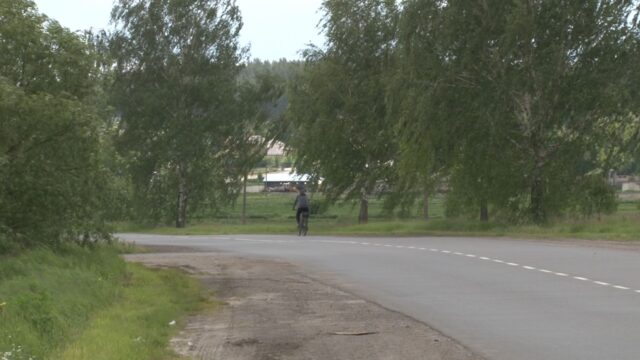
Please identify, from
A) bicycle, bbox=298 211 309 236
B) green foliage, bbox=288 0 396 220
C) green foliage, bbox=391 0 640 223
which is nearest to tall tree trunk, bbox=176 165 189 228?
green foliage, bbox=288 0 396 220

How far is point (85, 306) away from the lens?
43.9 feet

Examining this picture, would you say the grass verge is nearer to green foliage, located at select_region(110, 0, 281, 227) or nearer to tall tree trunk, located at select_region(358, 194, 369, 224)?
tall tree trunk, located at select_region(358, 194, 369, 224)

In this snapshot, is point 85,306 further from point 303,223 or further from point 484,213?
point 484,213

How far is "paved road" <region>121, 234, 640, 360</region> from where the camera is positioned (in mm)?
10578

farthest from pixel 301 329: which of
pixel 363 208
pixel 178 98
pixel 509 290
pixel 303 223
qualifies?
pixel 178 98

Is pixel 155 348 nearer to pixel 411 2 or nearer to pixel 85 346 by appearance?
pixel 85 346

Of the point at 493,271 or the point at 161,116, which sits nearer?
the point at 493,271

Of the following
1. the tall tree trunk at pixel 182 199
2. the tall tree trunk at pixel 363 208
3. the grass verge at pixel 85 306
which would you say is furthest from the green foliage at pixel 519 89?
the tall tree trunk at pixel 182 199

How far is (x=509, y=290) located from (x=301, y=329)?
4.80 m

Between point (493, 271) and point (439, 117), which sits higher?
point (439, 117)

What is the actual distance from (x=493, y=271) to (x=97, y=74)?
9.04 metres

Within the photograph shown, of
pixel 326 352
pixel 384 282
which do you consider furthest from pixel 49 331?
pixel 384 282

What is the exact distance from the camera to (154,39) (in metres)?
57.2

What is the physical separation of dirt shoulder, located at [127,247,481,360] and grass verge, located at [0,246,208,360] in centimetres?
52
